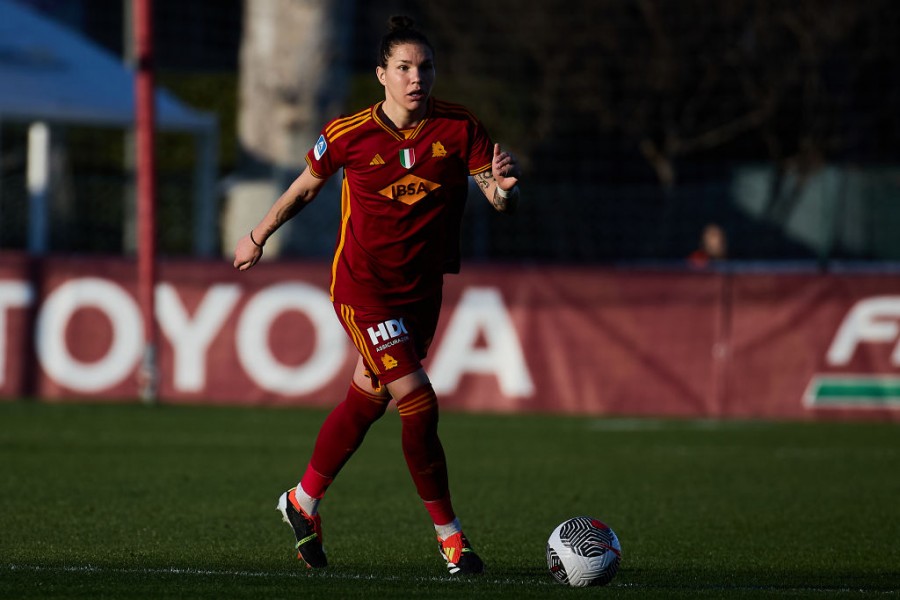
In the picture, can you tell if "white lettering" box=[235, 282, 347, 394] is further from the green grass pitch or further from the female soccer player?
the female soccer player

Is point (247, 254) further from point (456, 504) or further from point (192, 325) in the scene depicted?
point (192, 325)

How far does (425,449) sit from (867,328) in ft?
30.2

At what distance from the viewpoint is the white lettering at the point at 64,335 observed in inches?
595

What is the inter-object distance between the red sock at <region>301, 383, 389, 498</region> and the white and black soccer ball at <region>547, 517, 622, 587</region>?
1010 mm

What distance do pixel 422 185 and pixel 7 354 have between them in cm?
973

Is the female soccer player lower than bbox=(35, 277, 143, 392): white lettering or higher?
higher

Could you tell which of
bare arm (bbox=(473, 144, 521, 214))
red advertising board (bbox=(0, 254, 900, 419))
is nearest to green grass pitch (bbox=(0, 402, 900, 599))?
red advertising board (bbox=(0, 254, 900, 419))

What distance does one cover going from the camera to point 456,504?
29.3 ft

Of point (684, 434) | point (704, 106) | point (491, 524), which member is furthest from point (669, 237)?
point (491, 524)

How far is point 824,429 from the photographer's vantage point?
46.5ft

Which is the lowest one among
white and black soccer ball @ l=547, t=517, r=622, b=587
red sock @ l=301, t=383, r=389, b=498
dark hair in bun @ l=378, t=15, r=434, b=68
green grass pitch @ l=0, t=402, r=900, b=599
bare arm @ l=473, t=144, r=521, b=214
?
green grass pitch @ l=0, t=402, r=900, b=599

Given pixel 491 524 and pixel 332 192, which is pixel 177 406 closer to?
pixel 332 192

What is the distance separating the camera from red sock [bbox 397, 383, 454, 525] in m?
6.32

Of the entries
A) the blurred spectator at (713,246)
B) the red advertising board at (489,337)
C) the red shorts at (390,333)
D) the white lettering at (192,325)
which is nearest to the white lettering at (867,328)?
the red advertising board at (489,337)
